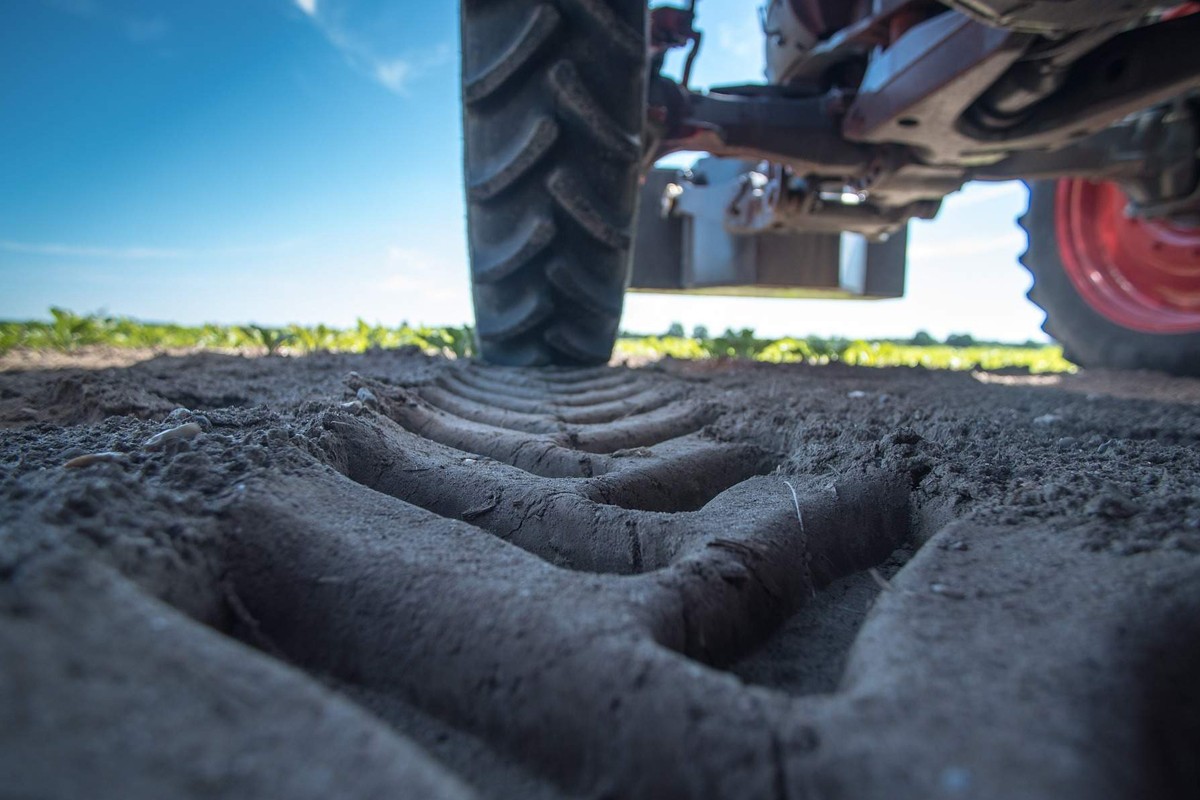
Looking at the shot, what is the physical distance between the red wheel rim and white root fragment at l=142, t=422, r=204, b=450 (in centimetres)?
355

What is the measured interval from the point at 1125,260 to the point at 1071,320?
0.35 meters

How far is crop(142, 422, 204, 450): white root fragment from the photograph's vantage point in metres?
0.80

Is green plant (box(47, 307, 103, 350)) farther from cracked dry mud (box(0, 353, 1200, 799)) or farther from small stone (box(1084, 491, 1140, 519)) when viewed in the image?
small stone (box(1084, 491, 1140, 519))

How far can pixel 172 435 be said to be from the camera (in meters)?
0.84

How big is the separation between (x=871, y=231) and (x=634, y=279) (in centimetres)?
137

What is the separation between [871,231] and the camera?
3449 mm

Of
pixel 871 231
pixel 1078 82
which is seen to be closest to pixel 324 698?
pixel 1078 82

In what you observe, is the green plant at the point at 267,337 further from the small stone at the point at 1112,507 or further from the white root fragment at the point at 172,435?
the small stone at the point at 1112,507

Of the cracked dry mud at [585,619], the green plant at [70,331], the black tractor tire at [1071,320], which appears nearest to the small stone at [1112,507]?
the cracked dry mud at [585,619]

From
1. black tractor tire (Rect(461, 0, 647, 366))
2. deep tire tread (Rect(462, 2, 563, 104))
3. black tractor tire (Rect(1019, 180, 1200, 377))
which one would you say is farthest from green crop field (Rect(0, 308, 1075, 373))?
deep tire tread (Rect(462, 2, 563, 104))

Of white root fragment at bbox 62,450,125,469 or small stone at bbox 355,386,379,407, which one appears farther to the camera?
small stone at bbox 355,386,379,407

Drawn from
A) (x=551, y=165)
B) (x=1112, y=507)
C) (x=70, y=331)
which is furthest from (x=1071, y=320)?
(x=70, y=331)

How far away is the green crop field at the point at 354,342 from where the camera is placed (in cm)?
323

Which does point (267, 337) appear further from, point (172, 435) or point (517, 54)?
point (172, 435)
